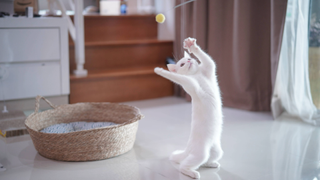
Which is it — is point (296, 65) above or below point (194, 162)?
above

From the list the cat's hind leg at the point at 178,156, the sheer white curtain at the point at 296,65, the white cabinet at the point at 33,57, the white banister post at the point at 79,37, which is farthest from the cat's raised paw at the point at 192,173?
the white banister post at the point at 79,37

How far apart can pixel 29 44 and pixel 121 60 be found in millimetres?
989

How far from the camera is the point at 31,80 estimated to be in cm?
251

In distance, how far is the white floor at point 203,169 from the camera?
1.54m

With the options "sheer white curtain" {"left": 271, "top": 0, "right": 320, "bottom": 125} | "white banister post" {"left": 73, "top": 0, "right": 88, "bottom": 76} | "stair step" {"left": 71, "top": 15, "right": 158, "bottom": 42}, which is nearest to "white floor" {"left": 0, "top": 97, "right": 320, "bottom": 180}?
"sheer white curtain" {"left": 271, "top": 0, "right": 320, "bottom": 125}

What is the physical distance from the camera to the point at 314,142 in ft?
6.48

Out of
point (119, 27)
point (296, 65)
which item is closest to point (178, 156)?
point (296, 65)

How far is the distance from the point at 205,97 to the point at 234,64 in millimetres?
1336

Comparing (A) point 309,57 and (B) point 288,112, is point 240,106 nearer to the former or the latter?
(B) point 288,112

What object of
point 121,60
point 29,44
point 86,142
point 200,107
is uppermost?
point 29,44

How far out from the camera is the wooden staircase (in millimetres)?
2855

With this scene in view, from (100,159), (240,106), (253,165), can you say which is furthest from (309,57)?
(100,159)

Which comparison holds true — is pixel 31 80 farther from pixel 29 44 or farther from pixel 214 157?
pixel 214 157

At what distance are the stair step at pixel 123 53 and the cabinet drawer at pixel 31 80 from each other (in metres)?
0.40
